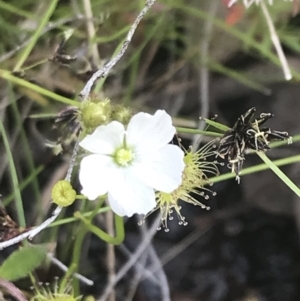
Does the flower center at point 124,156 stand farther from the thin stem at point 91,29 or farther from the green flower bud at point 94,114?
the thin stem at point 91,29

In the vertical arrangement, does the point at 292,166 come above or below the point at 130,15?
below

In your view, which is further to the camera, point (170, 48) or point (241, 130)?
point (170, 48)

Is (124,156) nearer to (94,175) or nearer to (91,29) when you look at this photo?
(94,175)

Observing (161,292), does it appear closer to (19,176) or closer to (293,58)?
(19,176)

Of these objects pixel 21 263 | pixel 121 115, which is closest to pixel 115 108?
pixel 121 115

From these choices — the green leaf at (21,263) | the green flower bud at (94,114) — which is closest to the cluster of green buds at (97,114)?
the green flower bud at (94,114)

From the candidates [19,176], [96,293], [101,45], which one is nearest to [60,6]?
[101,45]

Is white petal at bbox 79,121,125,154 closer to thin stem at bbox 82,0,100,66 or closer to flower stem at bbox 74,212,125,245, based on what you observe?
flower stem at bbox 74,212,125,245
